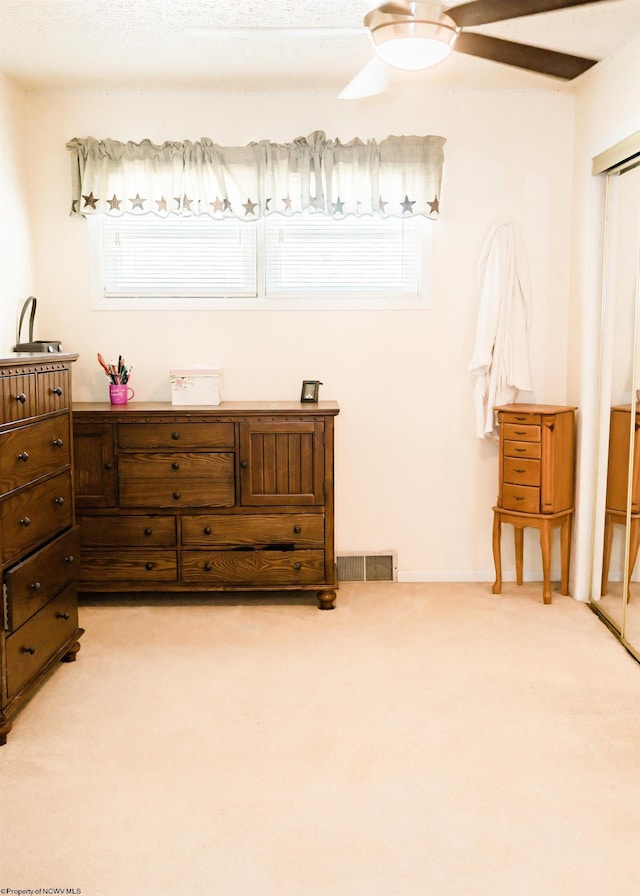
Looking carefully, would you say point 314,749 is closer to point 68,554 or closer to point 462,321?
point 68,554

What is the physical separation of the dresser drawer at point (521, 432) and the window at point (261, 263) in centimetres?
80

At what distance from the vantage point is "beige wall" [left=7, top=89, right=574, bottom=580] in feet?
14.0

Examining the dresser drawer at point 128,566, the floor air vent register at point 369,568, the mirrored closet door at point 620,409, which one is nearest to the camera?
the mirrored closet door at point 620,409

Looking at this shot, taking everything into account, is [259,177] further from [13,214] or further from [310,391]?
[13,214]

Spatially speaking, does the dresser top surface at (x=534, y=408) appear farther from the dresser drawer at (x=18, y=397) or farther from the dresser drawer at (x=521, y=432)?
the dresser drawer at (x=18, y=397)

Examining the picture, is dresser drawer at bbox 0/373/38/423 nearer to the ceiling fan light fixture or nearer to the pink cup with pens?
the pink cup with pens

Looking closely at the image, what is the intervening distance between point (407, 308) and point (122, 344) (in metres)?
1.51

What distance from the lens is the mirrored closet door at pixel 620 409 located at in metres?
3.51

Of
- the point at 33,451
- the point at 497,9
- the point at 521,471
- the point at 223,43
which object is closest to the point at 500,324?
the point at 521,471

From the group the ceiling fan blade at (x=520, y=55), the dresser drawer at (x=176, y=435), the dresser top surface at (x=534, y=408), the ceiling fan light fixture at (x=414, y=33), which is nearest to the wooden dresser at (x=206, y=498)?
the dresser drawer at (x=176, y=435)

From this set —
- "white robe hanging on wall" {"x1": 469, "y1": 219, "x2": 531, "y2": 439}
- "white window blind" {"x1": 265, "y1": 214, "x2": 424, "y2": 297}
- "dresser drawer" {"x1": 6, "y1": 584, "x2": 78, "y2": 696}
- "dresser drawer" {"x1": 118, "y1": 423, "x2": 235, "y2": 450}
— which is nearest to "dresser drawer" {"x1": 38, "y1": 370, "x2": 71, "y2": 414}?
"dresser drawer" {"x1": 118, "y1": 423, "x2": 235, "y2": 450}

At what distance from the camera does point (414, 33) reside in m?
2.24

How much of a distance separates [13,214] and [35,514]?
5.85ft

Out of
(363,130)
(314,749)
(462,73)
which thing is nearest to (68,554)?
(314,749)
